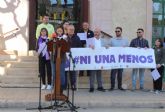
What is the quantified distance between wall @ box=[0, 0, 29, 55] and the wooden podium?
460 centimetres

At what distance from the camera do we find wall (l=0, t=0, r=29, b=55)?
16953mm

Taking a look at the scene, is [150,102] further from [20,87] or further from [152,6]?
[152,6]

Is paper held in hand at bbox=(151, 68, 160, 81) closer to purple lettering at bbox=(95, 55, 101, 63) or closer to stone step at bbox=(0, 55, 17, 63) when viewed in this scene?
purple lettering at bbox=(95, 55, 101, 63)

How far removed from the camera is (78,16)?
18188 mm

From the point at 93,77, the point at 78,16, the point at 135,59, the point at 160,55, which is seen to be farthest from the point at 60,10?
the point at 160,55

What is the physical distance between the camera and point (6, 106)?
12.5 metres

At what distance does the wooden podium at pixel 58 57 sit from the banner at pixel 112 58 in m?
2.33

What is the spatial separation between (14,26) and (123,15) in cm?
400

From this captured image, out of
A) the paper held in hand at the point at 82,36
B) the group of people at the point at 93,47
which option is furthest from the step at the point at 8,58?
the paper held in hand at the point at 82,36

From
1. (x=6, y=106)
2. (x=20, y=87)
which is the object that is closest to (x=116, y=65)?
(x=20, y=87)

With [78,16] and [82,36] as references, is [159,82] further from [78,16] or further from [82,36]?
[78,16]

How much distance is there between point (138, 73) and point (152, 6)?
3176 millimetres

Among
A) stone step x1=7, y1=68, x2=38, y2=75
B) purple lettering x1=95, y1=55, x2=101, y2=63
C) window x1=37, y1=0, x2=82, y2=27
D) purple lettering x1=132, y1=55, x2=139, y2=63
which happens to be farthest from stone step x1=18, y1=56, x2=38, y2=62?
purple lettering x1=132, y1=55, x2=139, y2=63

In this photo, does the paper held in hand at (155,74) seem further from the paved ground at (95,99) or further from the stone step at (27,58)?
the stone step at (27,58)
